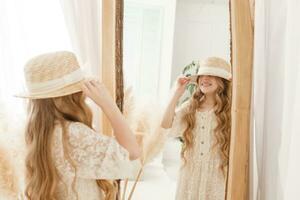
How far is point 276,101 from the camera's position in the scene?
1.00 m

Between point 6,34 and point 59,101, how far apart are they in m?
0.44

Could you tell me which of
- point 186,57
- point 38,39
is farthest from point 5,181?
point 186,57

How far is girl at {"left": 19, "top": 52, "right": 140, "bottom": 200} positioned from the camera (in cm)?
89

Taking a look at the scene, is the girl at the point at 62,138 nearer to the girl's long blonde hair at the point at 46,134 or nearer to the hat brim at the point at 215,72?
the girl's long blonde hair at the point at 46,134

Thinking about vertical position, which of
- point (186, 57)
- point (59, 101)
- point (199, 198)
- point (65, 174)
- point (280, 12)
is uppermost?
point (280, 12)

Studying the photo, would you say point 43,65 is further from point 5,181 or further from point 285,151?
point 285,151

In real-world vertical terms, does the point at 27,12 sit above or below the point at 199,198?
above

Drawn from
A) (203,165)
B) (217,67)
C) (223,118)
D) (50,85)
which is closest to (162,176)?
(203,165)

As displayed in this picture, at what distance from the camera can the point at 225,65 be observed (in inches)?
42.5

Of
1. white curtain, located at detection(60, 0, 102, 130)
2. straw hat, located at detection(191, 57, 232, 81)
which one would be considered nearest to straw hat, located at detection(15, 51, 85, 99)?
white curtain, located at detection(60, 0, 102, 130)

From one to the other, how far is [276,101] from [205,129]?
217 millimetres

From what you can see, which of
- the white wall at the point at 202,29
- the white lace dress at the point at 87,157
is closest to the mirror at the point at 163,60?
the white wall at the point at 202,29

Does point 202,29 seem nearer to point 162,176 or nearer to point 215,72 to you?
point 215,72

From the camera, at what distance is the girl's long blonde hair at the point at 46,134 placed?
0.90 meters
